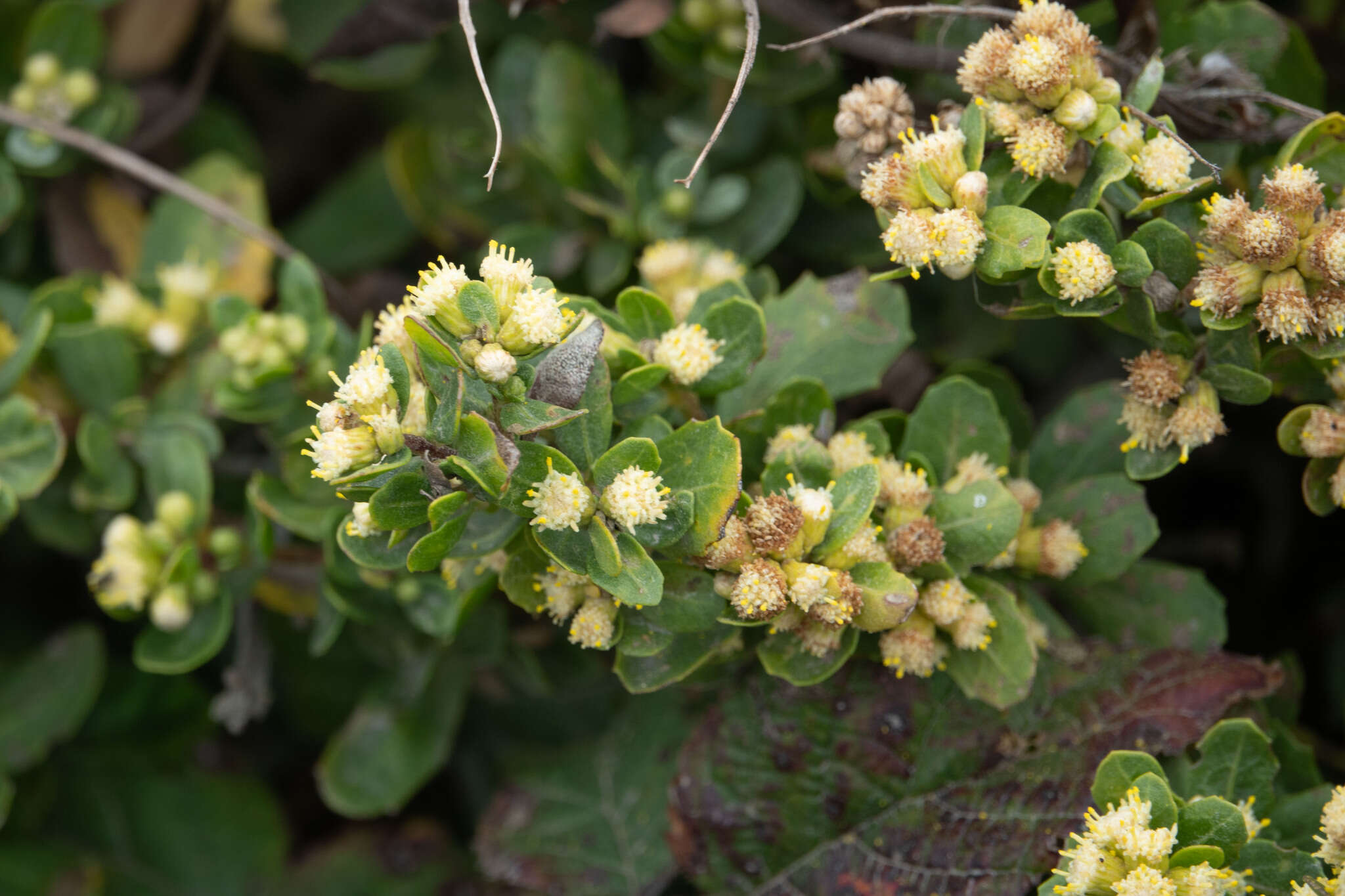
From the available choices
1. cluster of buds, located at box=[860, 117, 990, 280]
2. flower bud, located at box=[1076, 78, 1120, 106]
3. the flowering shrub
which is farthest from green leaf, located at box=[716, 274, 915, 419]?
flower bud, located at box=[1076, 78, 1120, 106]

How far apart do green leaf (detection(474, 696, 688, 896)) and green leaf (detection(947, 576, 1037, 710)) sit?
715 mm

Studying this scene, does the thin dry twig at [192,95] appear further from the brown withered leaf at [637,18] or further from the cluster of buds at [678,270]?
the cluster of buds at [678,270]

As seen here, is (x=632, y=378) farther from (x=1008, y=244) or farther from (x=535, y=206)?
(x=535, y=206)

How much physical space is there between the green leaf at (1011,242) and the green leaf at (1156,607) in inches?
24.8

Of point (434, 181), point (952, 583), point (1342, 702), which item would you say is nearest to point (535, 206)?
point (434, 181)

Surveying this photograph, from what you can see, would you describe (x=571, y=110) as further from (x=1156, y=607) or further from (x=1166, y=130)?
(x=1156, y=607)

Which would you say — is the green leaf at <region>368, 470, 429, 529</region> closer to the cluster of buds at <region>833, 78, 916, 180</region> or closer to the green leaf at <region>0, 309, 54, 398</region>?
the cluster of buds at <region>833, 78, 916, 180</region>

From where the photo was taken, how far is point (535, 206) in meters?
2.18

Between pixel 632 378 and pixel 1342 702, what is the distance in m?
1.69

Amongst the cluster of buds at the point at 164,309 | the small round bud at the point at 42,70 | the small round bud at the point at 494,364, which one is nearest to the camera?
the small round bud at the point at 494,364

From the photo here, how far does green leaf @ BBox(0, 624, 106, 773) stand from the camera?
2.12 m

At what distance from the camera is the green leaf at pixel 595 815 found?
6.41 ft

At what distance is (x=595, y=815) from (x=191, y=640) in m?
0.78

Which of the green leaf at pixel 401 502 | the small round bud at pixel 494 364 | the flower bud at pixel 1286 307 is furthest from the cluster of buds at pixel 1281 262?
the green leaf at pixel 401 502
